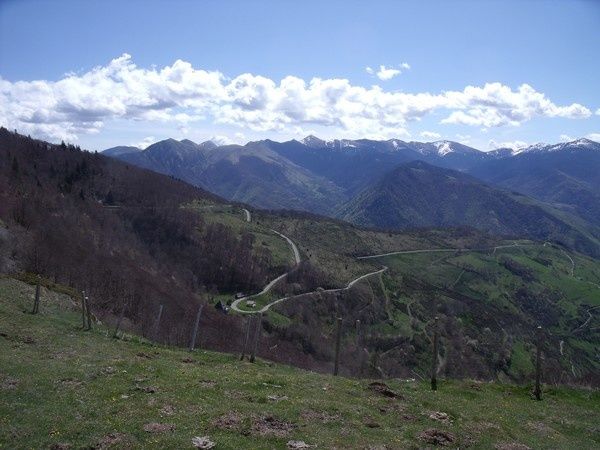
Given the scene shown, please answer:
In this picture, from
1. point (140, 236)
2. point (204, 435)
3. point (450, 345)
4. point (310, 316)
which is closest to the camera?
point (204, 435)

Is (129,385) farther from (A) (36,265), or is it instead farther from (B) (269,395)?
(A) (36,265)

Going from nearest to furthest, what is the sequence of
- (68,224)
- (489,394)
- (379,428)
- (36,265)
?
(379,428) → (489,394) → (36,265) → (68,224)

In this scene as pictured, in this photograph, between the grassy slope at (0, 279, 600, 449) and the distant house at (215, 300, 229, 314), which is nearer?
the grassy slope at (0, 279, 600, 449)

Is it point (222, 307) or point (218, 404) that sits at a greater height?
point (218, 404)

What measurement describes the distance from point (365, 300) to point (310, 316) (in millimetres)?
37408

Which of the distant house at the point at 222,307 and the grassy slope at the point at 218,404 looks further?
the distant house at the point at 222,307

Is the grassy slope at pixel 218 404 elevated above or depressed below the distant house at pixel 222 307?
above

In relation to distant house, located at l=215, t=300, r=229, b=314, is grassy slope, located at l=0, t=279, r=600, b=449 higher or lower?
higher

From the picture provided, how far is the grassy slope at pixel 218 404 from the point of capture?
20.3 m

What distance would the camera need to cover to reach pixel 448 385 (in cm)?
3453

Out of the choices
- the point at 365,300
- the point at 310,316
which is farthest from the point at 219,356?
the point at 365,300

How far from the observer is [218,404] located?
942 inches

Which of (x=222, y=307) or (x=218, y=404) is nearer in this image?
(x=218, y=404)

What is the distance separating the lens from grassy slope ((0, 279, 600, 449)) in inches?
800
